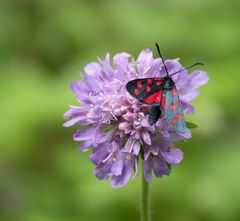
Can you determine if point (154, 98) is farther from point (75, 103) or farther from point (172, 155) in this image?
point (75, 103)

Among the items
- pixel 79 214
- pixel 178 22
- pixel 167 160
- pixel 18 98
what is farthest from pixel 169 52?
pixel 167 160

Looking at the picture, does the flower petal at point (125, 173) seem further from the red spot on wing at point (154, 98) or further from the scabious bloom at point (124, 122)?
the red spot on wing at point (154, 98)

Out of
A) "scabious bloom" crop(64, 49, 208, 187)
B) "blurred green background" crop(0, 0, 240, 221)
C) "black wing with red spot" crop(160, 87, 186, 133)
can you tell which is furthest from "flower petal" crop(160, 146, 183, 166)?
"blurred green background" crop(0, 0, 240, 221)

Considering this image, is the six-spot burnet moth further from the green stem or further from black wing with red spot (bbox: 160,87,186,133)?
the green stem

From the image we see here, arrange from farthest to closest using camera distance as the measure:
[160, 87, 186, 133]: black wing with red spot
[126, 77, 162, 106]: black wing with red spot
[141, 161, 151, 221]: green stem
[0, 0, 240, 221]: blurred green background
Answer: [0, 0, 240, 221]: blurred green background, [141, 161, 151, 221]: green stem, [126, 77, 162, 106]: black wing with red spot, [160, 87, 186, 133]: black wing with red spot

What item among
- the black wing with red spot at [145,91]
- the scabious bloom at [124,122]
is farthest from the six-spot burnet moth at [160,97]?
the scabious bloom at [124,122]

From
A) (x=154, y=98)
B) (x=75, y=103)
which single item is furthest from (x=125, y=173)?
(x=75, y=103)
